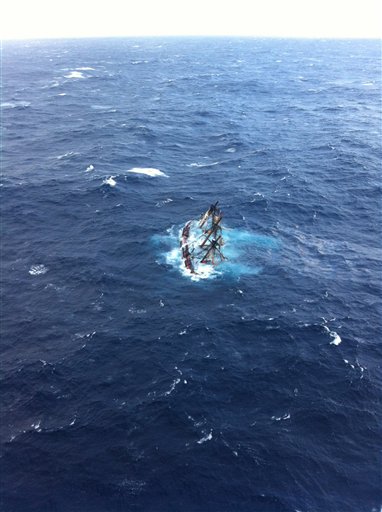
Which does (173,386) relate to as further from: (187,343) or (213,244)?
Result: (213,244)

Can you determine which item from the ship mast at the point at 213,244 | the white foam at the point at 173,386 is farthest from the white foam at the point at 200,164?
the white foam at the point at 173,386

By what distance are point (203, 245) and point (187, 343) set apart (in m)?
26.7

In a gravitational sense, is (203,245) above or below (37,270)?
above

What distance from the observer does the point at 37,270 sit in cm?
9425

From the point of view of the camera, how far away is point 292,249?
103m

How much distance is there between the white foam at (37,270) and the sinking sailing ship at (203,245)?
3179cm

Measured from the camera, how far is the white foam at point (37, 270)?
306 ft

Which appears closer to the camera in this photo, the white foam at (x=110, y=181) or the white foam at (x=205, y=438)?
the white foam at (x=205, y=438)

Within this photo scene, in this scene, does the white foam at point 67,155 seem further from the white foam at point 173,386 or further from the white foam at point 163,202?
the white foam at point 173,386

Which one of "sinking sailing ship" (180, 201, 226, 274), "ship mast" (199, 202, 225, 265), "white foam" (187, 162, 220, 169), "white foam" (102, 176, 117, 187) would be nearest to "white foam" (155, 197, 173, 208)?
"sinking sailing ship" (180, 201, 226, 274)

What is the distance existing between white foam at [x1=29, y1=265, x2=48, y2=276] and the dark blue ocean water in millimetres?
455

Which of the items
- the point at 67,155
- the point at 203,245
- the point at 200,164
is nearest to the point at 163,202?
the point at 203,245

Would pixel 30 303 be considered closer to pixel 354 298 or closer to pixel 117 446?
pixel 117 446

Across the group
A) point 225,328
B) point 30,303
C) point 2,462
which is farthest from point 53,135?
point 2,462
